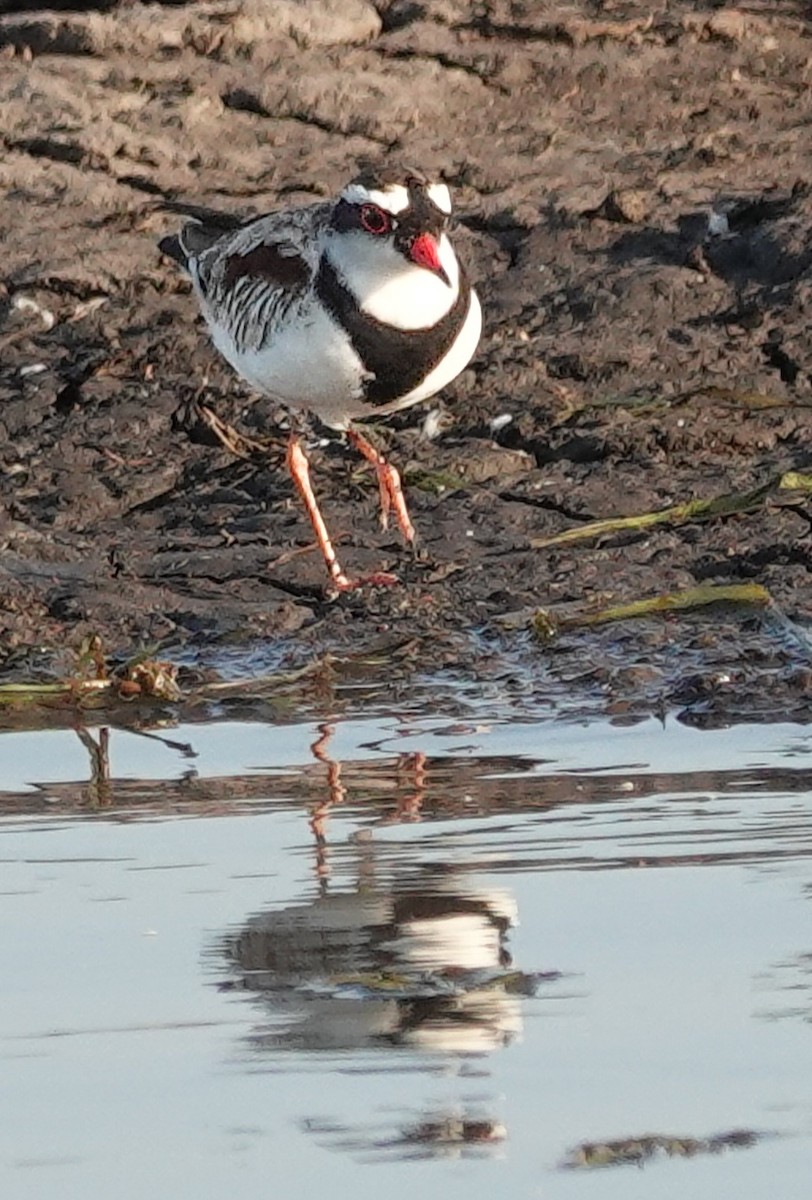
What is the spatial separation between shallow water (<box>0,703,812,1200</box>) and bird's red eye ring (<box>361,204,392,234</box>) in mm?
1530

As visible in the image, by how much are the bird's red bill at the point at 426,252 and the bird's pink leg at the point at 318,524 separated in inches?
26.6

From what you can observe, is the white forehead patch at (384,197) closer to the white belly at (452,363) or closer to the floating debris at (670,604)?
the white belly at (452,363)

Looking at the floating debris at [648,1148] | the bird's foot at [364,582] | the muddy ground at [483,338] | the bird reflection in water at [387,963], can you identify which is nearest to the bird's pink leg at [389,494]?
the muddy ground at [483,338]

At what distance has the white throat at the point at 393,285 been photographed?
720 centimetres

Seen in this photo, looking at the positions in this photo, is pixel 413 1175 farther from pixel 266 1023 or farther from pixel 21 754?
pixel 21 754

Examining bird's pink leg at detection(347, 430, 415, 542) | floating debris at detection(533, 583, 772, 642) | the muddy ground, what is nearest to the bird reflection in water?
the muddy ground

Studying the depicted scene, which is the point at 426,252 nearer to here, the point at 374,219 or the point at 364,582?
the point at 374,219

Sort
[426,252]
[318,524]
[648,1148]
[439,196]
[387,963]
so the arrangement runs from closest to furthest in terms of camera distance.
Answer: [648,1148] → [387,963] → [426,252] → [439,196] → [318,524]

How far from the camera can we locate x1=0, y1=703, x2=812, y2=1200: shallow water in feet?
12.1

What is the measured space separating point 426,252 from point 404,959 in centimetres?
303

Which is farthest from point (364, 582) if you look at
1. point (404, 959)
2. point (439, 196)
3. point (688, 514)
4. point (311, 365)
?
point (404, 959)

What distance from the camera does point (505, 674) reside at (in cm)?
667

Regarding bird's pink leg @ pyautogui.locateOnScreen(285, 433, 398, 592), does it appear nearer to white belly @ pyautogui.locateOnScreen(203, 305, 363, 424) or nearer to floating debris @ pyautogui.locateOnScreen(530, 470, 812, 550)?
white belly @ pyautogui.locateOnScreen(203, 305, 363, 424)

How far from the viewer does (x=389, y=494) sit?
24.6ft
